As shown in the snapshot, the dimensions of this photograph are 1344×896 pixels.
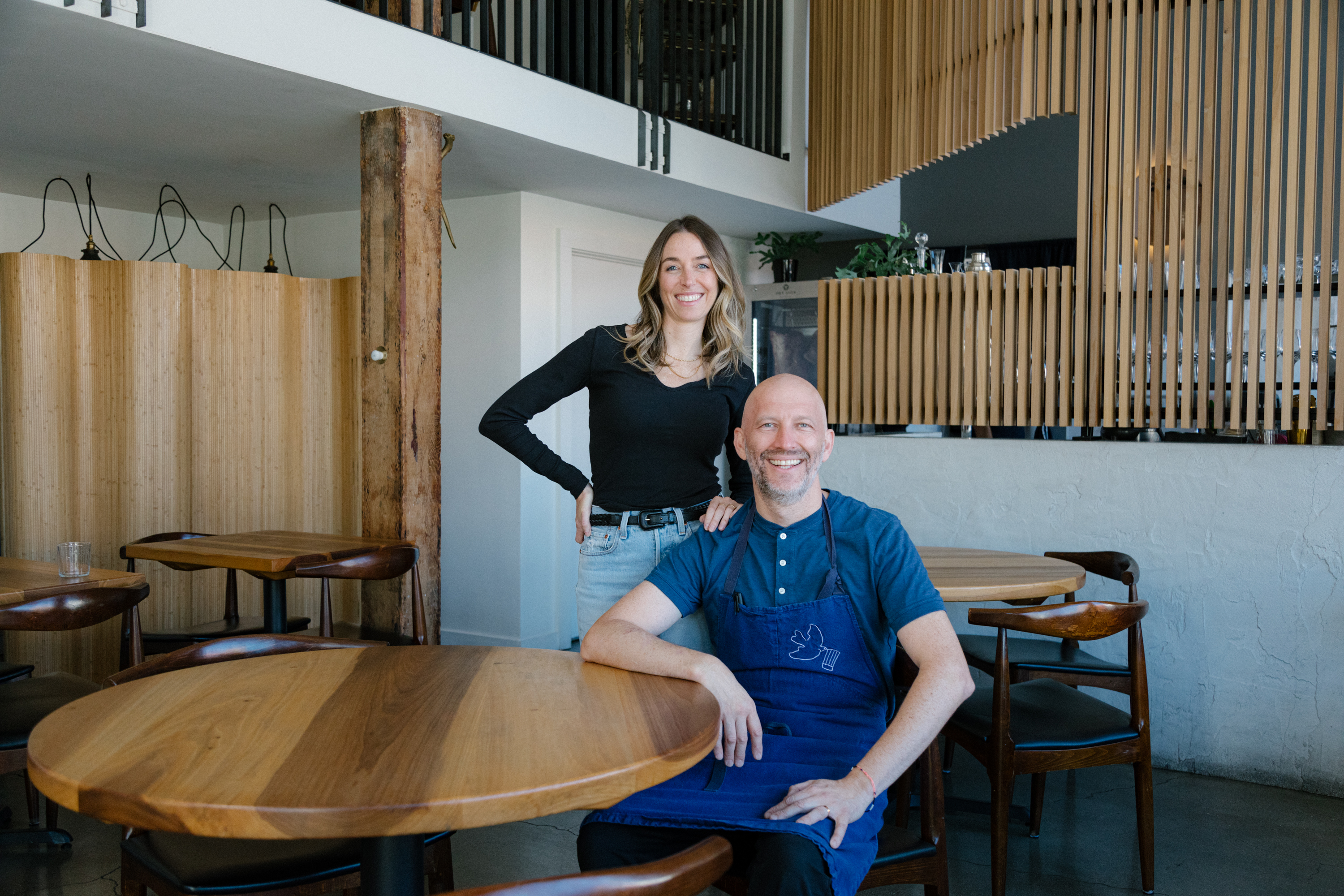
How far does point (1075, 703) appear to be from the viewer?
3.01 m

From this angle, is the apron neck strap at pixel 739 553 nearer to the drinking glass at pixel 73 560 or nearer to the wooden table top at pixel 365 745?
the wooden table top at pixel 365 745

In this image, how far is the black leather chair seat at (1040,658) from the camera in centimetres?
328

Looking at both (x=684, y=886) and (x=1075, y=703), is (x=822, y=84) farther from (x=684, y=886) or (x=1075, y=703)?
(x=684, y=886)

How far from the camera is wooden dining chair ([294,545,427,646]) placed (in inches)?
129

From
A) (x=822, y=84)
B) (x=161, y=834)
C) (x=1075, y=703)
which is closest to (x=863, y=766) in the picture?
(x=161, y=834)

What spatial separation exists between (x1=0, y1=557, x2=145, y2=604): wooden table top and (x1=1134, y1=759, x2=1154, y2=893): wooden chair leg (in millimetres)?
2886

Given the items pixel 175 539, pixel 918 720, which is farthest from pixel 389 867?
pixel 175 539

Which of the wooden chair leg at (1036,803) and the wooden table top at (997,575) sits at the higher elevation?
the wooden table top at (997,575)

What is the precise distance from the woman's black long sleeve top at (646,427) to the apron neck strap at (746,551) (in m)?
0.24

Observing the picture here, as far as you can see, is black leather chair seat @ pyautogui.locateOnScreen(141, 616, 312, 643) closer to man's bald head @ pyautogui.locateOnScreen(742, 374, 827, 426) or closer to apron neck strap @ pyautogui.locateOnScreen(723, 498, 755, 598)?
apron neck strap @ pyautogui.locateOnScreen(723, 498, 755, 598)

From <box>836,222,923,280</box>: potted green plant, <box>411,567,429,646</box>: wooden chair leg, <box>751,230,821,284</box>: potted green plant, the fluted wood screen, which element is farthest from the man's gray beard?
<box>751,230,821,284</box>: potted green plant

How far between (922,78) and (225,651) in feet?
14.4

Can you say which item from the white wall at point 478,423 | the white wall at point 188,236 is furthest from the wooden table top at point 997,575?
the white wall at point 188,236

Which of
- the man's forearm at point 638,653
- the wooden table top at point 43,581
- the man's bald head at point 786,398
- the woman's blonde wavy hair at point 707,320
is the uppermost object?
the woman's blonde wavy hair at point 707,320
